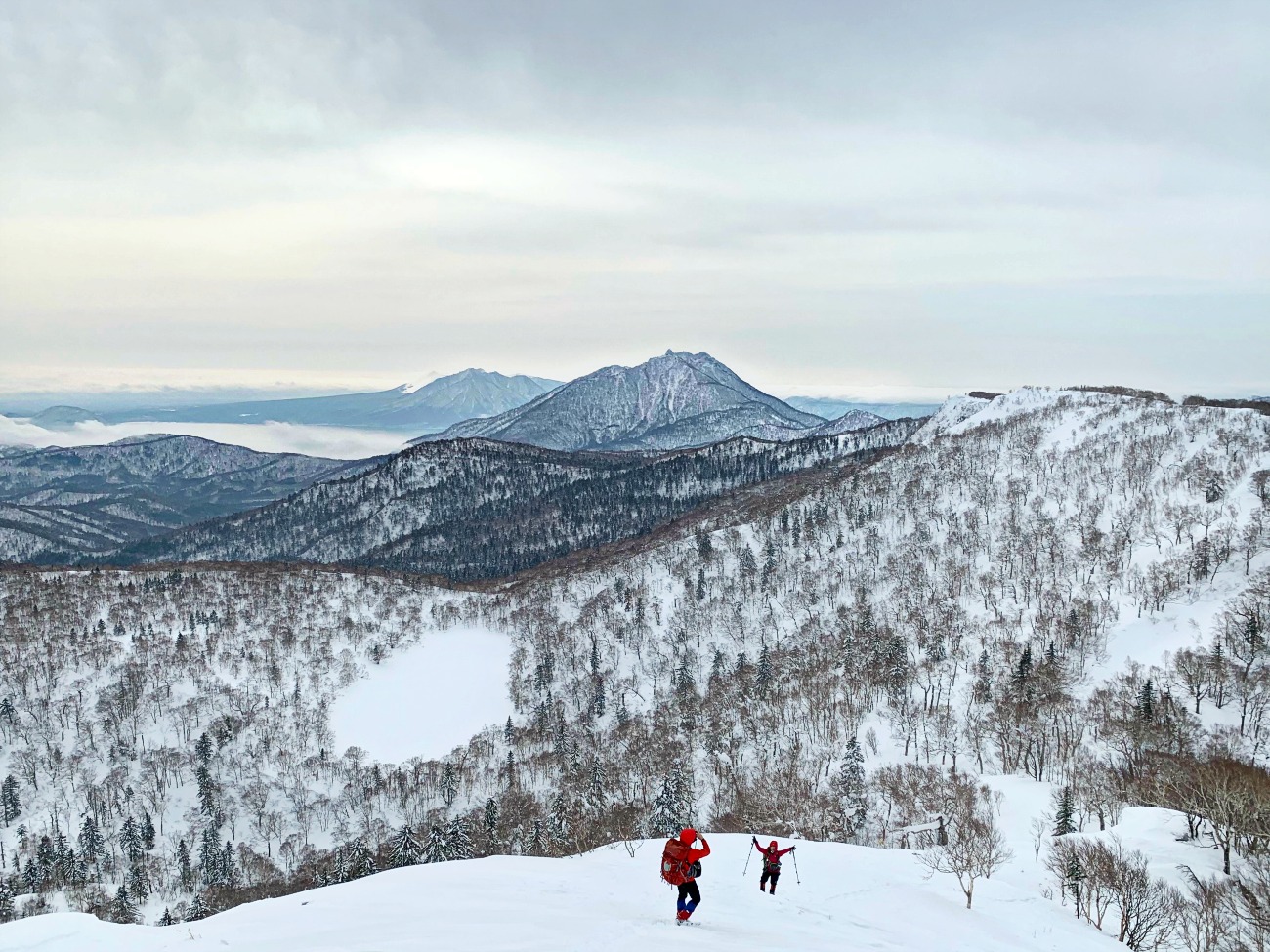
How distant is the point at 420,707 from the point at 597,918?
177469 millimetres

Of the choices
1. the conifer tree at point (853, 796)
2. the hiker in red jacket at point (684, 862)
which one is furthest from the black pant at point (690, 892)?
the conifer tree at point (853, 796)

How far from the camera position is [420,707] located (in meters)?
181

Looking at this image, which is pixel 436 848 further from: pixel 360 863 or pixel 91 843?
pixel 91 843

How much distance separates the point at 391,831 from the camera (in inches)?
5492

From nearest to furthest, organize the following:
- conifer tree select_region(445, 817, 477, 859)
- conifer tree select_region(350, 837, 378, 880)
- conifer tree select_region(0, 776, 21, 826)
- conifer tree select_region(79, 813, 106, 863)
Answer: conifer tree select_region(445, 817, 477, 859)
conifer tree select_region(350, 837, 378, 880)
conifer tree select_region(79, 813, 106, 863)
conifer tree select_region(0, 776, 21, 826)

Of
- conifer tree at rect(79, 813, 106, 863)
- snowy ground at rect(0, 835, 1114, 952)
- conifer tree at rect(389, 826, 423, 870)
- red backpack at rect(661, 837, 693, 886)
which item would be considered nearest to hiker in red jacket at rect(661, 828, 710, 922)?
red backpack at rect(661, 837, 693, 886)

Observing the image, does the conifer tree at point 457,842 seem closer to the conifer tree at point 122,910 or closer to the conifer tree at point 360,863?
the conifer tree at point 360,863

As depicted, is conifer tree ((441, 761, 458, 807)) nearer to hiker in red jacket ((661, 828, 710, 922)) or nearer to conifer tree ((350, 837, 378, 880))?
conifer tree ((350, 837, 378, 880))

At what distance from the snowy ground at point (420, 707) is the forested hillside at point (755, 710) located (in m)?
5.25

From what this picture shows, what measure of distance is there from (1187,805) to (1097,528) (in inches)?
5743

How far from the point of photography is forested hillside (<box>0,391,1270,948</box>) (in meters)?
94.6

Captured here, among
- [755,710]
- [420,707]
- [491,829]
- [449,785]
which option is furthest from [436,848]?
[420,707]

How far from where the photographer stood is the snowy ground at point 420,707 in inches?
6560

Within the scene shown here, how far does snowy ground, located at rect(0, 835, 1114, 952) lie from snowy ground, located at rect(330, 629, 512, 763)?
150 meters
